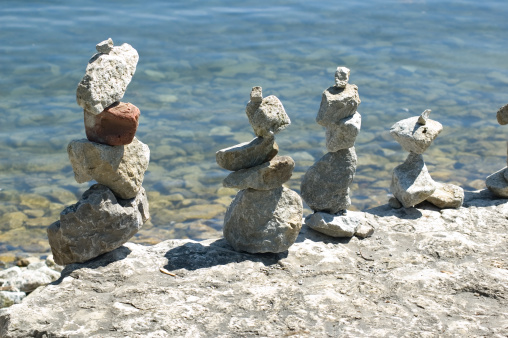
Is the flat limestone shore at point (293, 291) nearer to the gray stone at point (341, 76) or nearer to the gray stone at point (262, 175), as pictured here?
the gray stone at point (262, 175)

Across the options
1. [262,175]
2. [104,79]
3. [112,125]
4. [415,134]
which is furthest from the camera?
[415,134]

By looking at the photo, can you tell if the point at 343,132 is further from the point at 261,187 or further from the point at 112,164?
the point at 112,164

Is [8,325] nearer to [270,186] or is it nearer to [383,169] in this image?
[270,186]

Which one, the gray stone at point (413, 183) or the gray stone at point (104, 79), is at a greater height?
the gray stone at point (104, 79)

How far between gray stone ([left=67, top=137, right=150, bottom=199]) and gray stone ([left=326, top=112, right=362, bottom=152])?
142 cm

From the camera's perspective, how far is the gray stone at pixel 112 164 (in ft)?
→ 15.8

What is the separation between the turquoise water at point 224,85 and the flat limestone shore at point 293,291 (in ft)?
9.19

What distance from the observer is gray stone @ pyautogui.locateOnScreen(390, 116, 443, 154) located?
5895 millimetres

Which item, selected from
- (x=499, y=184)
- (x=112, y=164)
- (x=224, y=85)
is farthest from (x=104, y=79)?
(x=224, y=85)

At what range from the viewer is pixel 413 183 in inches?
242

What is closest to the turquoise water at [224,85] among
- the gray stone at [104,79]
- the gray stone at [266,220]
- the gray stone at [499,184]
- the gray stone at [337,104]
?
the gray stone at [499,184]

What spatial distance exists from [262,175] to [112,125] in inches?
44.3

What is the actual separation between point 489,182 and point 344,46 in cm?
791

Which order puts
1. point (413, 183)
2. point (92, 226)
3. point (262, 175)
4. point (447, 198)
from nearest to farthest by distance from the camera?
point (92, 226), point (262, 175), point (413, 183), point (447, 198)
